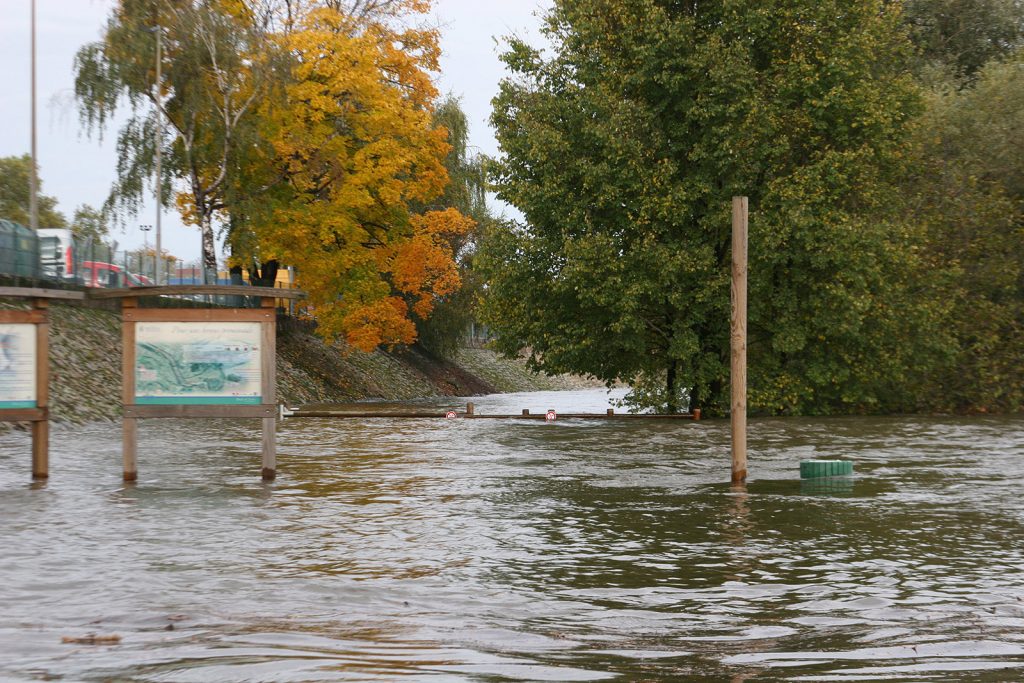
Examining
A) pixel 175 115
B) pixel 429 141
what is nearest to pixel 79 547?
pixel 175 115

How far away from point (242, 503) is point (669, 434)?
52.5 ft

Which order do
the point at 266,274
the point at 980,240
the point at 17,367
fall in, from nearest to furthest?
the point at 17,367
the point at 980,240
the point at 266,274

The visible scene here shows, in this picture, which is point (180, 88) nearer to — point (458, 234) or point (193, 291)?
point (458, 234)

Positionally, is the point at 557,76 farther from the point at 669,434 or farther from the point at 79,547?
the point at 79,547

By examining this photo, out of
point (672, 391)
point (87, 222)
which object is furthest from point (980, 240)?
point (87, 222)

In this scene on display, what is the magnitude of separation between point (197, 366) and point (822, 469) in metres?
10.2

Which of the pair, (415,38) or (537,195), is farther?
(415,38)

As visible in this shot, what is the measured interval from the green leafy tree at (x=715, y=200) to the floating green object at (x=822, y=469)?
15186 mm

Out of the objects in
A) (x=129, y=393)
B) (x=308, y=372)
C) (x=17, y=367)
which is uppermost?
(x=17, y=367)

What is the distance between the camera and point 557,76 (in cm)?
3959

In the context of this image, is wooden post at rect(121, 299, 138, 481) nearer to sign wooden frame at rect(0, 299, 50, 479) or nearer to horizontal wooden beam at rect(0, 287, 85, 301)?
horizontal wooden beam at rect(0, 287, 85, 301)

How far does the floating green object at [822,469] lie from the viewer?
1947 centimetres

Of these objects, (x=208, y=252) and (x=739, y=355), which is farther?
(x=208, y=252)

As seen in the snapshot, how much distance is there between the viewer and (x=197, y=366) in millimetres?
18922
